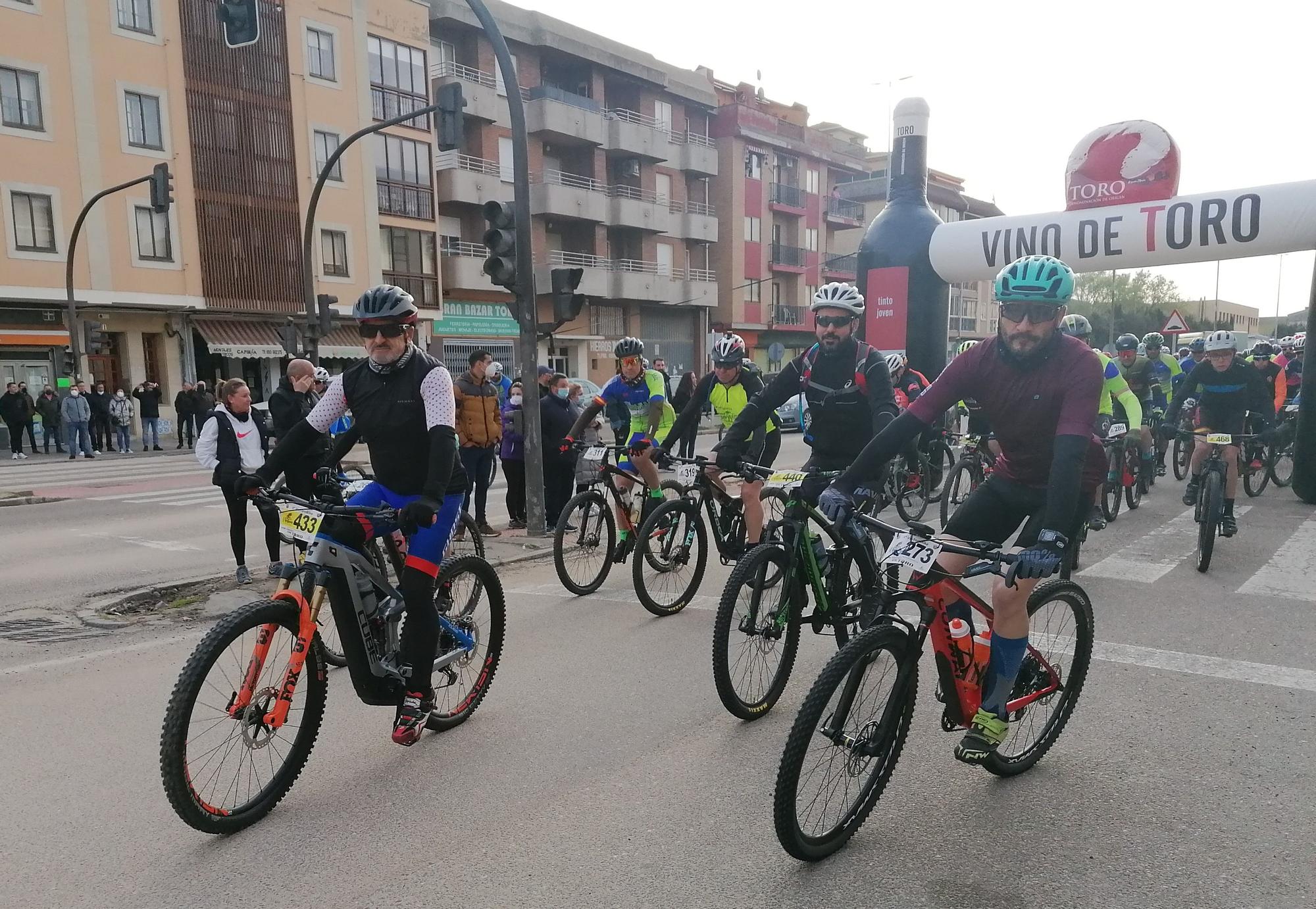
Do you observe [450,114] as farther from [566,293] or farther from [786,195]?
[786,195]

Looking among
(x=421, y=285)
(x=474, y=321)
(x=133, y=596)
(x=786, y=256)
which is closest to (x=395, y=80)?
(x=421, y=285)

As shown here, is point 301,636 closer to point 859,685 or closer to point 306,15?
point 859,685

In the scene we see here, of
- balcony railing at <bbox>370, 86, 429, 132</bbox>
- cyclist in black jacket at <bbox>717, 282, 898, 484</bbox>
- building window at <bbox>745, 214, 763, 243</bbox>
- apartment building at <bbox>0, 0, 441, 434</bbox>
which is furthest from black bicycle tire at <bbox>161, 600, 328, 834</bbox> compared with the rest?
building window at <bbox>745, 214, 763, 243</bbox>

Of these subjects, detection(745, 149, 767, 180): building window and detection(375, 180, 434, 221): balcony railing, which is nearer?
detection(375, 180, 434, 221): balcony railing

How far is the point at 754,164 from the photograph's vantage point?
162 feet

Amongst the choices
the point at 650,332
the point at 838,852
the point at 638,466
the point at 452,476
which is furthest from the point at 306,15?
the point at 838,852

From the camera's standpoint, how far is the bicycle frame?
3.43 meters

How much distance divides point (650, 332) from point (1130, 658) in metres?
39.3

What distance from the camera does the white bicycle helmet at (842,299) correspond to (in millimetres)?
5294

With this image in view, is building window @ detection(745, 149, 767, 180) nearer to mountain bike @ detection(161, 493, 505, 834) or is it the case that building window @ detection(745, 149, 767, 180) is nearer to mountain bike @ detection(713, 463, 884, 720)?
mountain bike @ detection(713, 463, 884, 720)

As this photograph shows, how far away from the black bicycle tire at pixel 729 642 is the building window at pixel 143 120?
28.2m

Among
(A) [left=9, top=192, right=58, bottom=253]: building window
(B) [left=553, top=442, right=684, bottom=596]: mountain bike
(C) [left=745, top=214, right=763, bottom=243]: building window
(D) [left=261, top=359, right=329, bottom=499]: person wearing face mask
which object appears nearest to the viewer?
(B) [left=553, top=442, right=684, bottom=596]: mountain bike

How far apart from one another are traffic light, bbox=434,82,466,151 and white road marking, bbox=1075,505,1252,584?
34.2ft

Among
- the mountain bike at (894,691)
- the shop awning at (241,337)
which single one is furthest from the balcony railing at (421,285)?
the mountain bike at (894,691)
